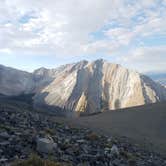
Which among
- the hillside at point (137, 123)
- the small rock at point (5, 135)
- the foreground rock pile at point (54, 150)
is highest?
the hillside at point (137, 123)

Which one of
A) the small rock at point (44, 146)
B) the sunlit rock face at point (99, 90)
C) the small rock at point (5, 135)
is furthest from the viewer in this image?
the sunlit rock face at point (99, 90)

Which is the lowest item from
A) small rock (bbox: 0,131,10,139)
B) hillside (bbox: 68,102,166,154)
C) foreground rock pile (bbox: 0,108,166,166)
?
foreground rock pile (bbox: 0,108,166,166)

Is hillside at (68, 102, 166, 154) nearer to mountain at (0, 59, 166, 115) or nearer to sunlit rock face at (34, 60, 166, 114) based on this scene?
mountain at (0, 59, 166, 115)

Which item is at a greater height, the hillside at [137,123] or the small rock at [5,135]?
the hillside at [137,123]

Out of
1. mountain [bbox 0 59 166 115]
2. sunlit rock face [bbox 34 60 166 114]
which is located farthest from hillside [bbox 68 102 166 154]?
sunlit rock face [bbox 34 60 166 114]

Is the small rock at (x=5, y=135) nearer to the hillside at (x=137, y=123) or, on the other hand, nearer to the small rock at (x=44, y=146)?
the small rock at (x=44, y=146)

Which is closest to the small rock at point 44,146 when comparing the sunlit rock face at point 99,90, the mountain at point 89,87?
the mountain at point 89,87

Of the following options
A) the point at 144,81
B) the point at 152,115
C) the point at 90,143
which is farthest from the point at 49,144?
the point at 144,81

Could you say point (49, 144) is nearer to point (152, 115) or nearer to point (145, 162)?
point (145, 162)
